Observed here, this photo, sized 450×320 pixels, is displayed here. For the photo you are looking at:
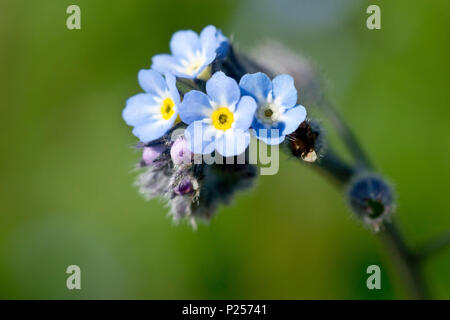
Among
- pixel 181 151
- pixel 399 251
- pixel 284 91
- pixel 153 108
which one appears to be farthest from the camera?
pixel 399 251

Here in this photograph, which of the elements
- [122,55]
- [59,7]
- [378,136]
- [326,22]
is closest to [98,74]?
[122,55]

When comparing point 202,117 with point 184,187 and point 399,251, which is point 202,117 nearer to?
point 184,187

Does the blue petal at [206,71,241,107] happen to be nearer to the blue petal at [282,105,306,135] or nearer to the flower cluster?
the flower cluster

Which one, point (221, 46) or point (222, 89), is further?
point (221, 46)

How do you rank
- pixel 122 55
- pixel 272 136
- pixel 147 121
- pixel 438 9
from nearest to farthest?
1. pixel 272 136
2. pixel 147 121
3. pixel 438 9
4. pixel 122 55

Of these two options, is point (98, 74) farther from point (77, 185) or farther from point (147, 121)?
point (147, 121)

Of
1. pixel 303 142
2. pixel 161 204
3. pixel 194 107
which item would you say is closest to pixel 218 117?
pixel 194 107

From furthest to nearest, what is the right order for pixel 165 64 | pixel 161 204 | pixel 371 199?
1. pixel 161 204
2. pixel 371 199
3. pixel 165 64

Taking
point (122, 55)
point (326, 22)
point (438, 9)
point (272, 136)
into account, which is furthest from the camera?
point (326, 22)
